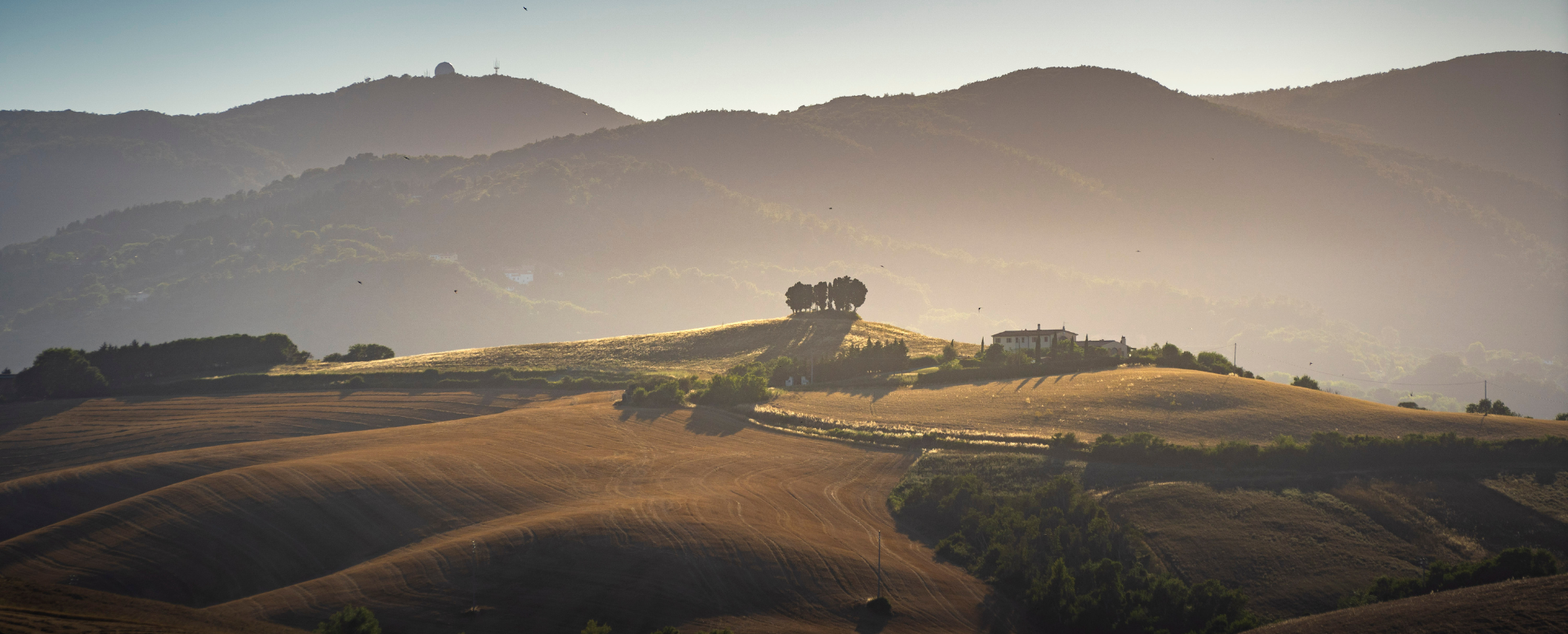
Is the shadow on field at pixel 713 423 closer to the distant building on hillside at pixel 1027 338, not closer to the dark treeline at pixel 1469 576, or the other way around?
the distant building on hillside at pixel 1027 338

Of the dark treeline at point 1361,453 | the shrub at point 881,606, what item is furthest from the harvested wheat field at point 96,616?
the dark treeline at point 1361,453

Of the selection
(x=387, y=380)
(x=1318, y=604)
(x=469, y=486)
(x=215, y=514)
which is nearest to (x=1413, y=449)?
(x=1318, y=604)

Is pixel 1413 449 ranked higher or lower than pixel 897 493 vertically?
higher

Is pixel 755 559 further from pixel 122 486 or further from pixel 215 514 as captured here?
pixel 122 486

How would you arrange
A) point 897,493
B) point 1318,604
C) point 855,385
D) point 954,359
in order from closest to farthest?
point 1318,604 → point 897,493 → point 855,385 → point 954,359

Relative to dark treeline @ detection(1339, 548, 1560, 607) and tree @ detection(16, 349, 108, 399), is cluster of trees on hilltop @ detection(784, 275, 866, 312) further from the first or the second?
dark treeline @ detection(1339, 548, 1560, 607)

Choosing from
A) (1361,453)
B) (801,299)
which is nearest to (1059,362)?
(1361,453)

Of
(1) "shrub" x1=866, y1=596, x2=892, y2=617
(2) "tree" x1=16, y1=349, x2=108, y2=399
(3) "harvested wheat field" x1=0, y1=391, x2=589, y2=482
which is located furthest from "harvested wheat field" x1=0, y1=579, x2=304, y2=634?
(2) "tree" x1=16, y1=349, x2=108, y2=399

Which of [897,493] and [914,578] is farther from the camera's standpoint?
[897,493]
